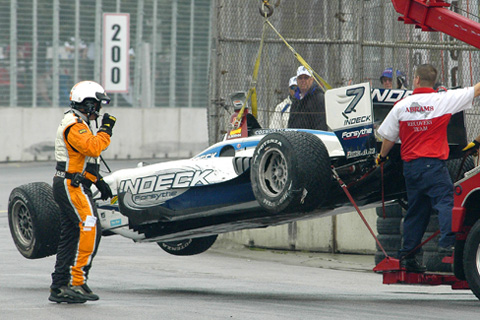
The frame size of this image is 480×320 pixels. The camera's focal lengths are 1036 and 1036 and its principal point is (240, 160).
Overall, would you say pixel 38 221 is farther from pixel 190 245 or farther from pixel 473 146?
pixel 473 146

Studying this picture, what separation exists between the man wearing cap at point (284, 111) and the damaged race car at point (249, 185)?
1.85m

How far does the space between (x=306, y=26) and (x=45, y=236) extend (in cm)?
465

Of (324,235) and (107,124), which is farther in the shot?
(324,235)

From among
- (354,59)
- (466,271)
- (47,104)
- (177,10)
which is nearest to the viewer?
(466,271)

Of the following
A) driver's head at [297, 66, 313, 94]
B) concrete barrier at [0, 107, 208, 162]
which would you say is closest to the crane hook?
driver's head at [297, 66, 313, 94]

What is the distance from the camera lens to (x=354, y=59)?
494 inches

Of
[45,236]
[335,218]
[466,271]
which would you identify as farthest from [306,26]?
[466,271]

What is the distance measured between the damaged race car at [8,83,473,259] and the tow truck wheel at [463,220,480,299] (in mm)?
992

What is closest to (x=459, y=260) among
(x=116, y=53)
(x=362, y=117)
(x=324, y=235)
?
(x=362, y=117)

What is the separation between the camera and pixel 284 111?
12320mm

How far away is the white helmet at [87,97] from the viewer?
29.4 feet

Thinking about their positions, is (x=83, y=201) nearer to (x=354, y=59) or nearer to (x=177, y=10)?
(x=354, y=59)

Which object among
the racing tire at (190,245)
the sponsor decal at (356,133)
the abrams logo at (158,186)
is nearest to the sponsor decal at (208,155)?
the abrams logo at (158,186)

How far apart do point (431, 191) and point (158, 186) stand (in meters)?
2.86
